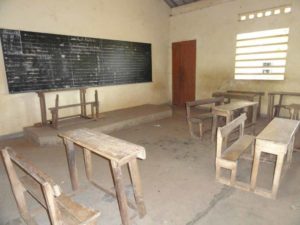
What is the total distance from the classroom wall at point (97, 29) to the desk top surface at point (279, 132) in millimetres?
3895

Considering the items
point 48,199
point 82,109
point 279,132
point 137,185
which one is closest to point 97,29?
point 82,109

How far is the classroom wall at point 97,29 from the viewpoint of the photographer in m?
3.87

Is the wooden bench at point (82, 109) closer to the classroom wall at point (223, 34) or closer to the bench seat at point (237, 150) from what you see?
the bench seat at point (237, 150)

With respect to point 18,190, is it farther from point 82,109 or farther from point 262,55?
point 262,55

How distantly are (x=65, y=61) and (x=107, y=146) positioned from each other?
3361 mm

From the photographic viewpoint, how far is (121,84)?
220 inches

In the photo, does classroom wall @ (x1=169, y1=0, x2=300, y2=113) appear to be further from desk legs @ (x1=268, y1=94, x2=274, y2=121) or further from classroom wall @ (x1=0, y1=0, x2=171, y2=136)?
classroom wall @ (x1=0, y1=0, x2=171, y2=136)

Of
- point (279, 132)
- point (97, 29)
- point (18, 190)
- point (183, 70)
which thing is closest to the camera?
point (18, 190)

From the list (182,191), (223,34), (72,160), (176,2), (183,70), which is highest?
(176,2)

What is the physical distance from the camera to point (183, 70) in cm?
668

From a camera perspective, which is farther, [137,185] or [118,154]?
[137,185]

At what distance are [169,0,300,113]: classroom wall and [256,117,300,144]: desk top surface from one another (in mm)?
2836

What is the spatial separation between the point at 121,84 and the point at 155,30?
6.90 ft

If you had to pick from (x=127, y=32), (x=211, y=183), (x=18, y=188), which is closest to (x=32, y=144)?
(x=18, y=188)
